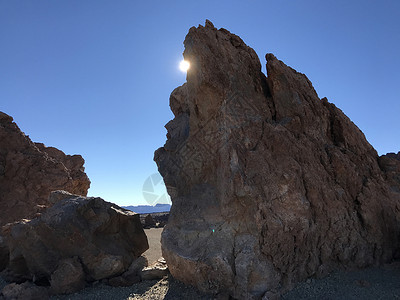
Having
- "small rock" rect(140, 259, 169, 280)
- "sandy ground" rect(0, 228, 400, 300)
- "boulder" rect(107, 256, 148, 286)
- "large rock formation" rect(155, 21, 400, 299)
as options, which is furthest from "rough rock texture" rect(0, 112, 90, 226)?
"large rock formation" rect(155, 21, 400, 299)

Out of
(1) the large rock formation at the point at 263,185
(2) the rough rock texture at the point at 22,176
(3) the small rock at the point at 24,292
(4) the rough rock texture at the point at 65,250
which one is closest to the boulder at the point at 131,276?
(4) the rough rock texture at the point at 65,250

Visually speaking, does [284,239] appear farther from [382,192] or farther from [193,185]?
[382,192]

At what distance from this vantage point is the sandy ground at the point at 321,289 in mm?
5730

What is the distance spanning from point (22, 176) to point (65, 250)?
11361mm

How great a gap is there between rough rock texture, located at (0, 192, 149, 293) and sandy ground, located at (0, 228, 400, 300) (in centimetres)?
45

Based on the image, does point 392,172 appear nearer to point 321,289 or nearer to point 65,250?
point 321,289

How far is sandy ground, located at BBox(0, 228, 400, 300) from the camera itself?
5.73 metres

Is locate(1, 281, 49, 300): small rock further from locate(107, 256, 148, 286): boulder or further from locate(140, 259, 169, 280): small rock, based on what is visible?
locate(140, 259, 169, 280): small rock

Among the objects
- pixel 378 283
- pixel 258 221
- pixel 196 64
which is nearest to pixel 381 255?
pixel 378 283

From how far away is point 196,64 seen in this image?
7922 mm

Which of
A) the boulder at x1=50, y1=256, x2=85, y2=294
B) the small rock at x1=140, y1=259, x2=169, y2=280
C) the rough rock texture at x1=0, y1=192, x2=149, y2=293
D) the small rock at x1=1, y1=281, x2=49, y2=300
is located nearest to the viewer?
the small rock at x1=1, y1=281, x2=49, y2=300

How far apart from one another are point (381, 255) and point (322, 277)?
90.1 inches

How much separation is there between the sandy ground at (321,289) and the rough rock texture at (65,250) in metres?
0.45

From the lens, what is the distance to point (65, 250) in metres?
7.76
